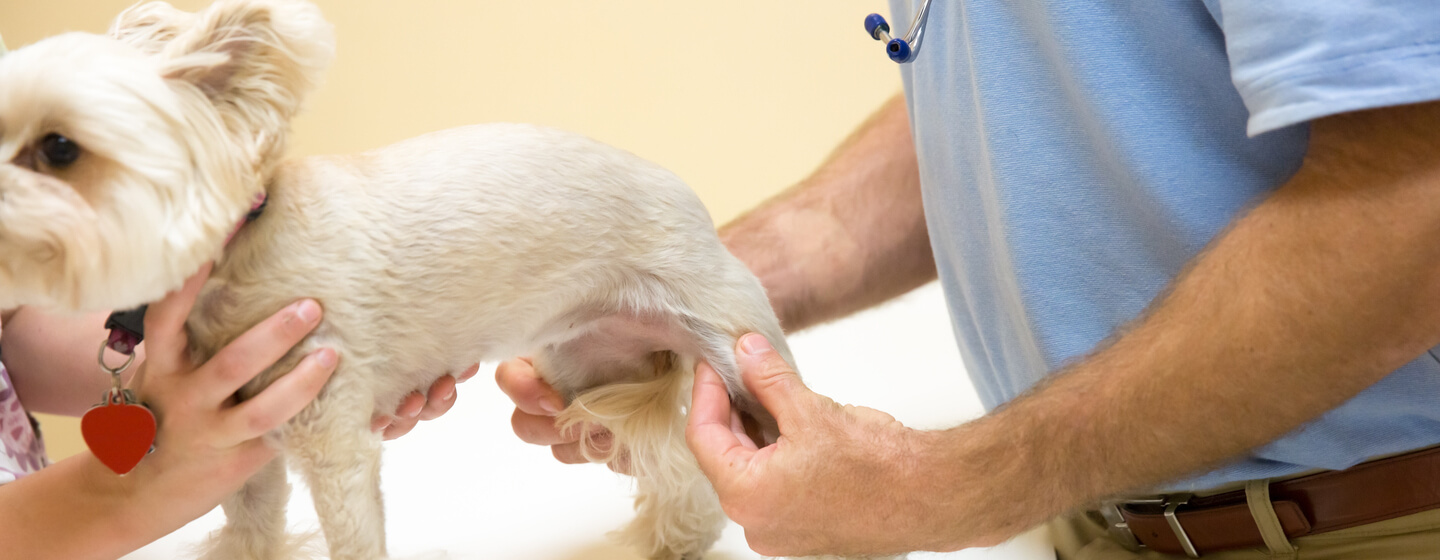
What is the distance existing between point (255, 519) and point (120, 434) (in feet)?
0.65

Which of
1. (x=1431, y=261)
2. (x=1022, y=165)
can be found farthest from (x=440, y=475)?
(x=1431, y=261)

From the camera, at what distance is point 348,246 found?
0.87m

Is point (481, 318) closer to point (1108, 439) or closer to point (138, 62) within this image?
point (138, 62)

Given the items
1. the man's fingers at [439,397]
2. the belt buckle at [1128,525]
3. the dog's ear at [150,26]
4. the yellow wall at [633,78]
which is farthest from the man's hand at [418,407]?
the yellow wall at [633,78]

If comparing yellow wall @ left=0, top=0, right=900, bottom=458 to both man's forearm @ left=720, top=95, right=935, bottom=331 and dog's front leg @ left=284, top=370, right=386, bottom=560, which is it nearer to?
man's forearm @ left=720, top=95, right=935, bottom=331

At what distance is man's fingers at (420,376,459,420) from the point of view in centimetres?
102

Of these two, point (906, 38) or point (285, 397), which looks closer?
point (285, 397)

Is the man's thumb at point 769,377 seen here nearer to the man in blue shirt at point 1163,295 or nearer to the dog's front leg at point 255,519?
the man in blue shirt at point 1163,295

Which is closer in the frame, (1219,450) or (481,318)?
(1219,450)

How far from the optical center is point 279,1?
75 centimetres

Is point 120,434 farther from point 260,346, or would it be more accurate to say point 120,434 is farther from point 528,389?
point 528,389

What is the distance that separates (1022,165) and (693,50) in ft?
5.26

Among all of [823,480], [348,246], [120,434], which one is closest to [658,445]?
[823,480]

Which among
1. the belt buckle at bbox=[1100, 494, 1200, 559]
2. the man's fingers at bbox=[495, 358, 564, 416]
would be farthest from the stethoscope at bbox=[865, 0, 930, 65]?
the man's fingers at bbox=[495, 358, 564, 416]
